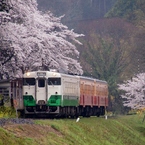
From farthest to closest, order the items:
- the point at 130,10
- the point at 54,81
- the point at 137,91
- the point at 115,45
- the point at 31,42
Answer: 1. the point at 130,10
2. the point at 115,45
3. the point at 137,91
4. the point at 31,42
5. the point at 54,81

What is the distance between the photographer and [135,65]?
63.8m

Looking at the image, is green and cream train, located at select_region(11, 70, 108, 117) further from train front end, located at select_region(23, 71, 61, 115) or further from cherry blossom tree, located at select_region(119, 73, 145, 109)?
cherry blossom tree, located at select_region(119, 73, 145, 109)

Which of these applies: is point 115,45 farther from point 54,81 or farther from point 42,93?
point 42,93

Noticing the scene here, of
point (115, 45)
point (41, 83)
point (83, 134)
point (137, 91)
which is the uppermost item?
point (115, 45)

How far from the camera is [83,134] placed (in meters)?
28.7

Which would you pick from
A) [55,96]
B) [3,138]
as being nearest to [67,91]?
[55,96]

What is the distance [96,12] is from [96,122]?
263 feet

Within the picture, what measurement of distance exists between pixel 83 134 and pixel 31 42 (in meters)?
7.87

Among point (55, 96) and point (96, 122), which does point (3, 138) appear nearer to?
point (55, 96)

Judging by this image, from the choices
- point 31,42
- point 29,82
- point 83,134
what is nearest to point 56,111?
point 29,82

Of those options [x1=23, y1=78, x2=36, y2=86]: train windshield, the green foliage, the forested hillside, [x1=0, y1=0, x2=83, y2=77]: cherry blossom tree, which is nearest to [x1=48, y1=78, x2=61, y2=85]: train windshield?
[x1=23, y1=78, x2=36, y2=86]: train windshield

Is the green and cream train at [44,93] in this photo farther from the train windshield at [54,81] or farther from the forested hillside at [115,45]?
the forested hillside at [115,45]

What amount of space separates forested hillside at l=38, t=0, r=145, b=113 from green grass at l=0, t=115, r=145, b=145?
18501 millimetres

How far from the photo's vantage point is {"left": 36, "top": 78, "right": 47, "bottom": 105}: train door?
3231 cm
